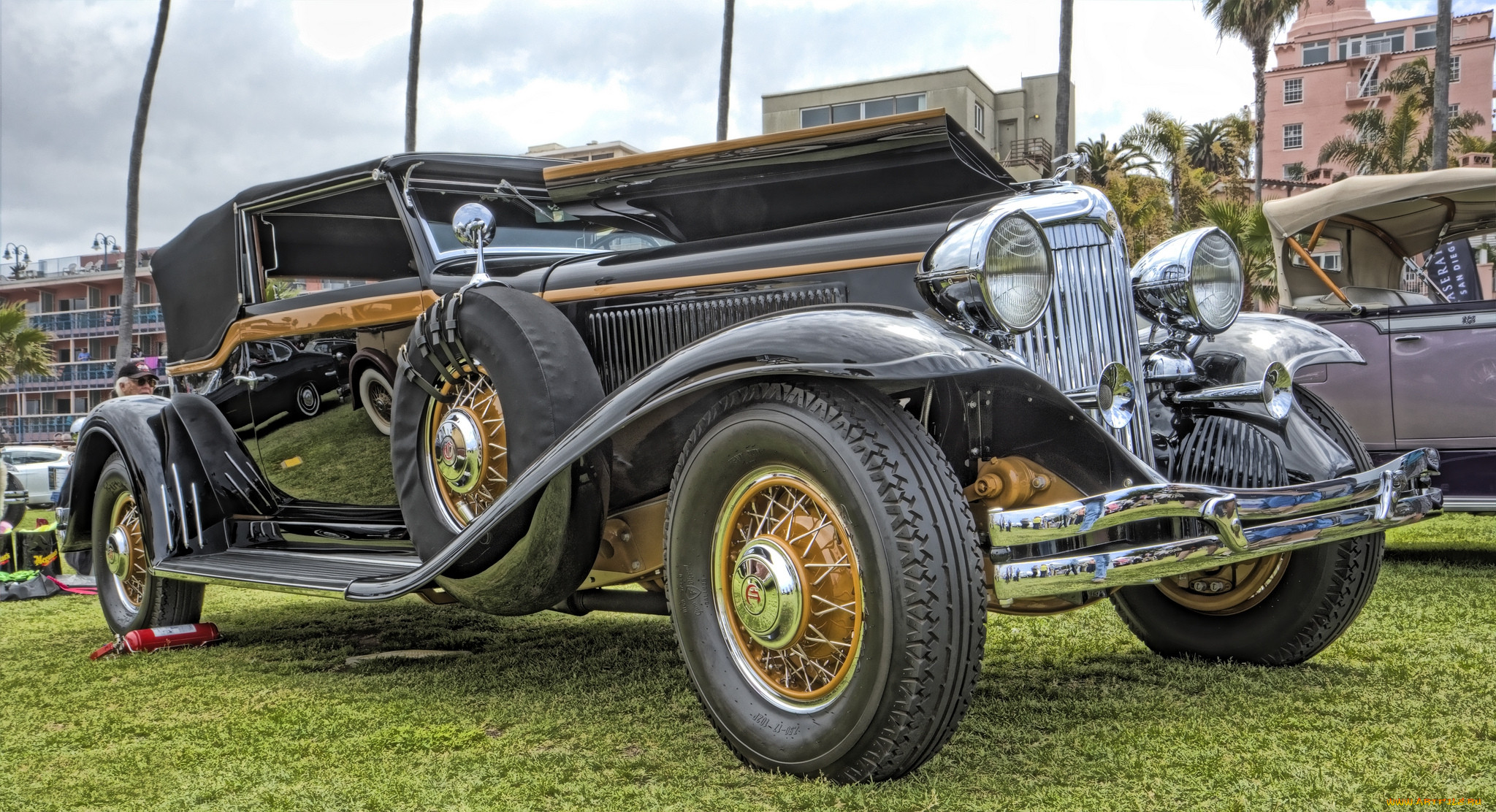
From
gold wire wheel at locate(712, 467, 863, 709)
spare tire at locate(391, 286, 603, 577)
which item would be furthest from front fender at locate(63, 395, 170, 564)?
gold wire wheel at locate(712, 467, 863, 709)

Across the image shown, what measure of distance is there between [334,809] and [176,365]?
3414 mm

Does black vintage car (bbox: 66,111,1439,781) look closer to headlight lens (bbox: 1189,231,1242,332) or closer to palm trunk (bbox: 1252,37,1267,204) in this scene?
headlight lens (bbox: 1189,231,1242,332)

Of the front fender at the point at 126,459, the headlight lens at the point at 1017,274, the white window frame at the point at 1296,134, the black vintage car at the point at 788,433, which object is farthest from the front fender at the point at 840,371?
the white window frame at the point at 1296,134

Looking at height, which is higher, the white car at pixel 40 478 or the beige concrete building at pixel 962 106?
the beige concrete building at pixel 962 106

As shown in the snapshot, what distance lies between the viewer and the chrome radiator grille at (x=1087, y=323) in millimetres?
2809

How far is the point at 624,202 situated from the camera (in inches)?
166

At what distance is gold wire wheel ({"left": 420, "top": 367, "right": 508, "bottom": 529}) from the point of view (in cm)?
336

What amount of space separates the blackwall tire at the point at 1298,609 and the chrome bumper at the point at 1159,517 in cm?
63

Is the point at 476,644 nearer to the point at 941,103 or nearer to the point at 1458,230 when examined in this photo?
the point at 1458,230

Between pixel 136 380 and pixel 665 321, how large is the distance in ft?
15.4

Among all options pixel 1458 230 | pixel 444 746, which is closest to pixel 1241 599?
pixel 444 746

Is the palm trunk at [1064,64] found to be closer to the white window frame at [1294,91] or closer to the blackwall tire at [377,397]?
the blackwall tire at [377,397]

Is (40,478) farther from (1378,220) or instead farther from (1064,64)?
(1378,220)

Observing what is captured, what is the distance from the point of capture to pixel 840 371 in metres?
2.25
